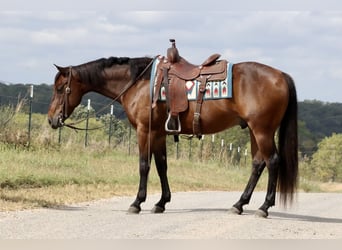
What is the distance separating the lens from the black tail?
35.1 feet

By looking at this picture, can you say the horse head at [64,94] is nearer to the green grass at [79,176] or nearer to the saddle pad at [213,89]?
the green grass at [79,176]

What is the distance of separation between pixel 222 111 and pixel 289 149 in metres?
1.22

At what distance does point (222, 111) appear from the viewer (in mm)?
10758

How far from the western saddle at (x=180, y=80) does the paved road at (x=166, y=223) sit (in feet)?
4.95

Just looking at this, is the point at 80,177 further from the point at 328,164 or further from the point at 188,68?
the point at 328,164

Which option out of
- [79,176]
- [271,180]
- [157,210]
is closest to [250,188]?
[271,180]

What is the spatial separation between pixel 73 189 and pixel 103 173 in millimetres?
4078

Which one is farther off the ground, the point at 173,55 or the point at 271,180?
the point at 173,55

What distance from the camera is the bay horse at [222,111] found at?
10.6 meters

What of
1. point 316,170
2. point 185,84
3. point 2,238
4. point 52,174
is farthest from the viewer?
point 316,170

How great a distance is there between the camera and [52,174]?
16.0m

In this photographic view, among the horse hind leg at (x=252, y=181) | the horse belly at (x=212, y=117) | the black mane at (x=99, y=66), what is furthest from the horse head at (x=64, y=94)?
the horse hind leg at (x=252, y=181)

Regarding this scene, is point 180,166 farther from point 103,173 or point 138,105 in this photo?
point 138,105

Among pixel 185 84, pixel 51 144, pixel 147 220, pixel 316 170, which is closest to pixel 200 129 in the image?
pixel 185 84
